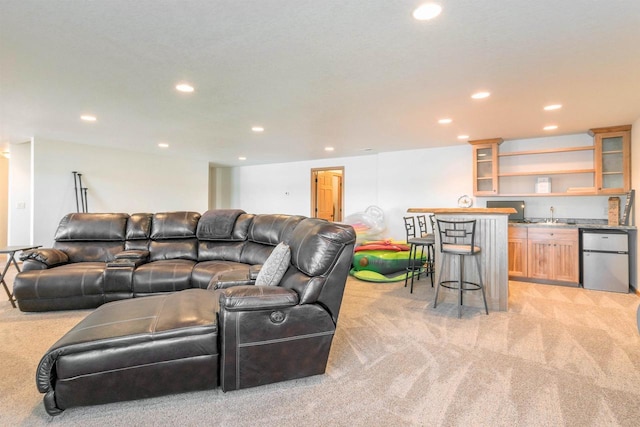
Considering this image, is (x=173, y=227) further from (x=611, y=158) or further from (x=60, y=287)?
(x=611, y=158)

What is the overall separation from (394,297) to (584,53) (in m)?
2.98

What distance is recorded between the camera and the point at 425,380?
6.89ft

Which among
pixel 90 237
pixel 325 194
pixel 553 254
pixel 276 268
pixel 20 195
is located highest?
pixel 325 194

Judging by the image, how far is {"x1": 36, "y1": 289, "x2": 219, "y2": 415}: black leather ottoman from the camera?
1.72 metres

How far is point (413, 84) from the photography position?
122 inches

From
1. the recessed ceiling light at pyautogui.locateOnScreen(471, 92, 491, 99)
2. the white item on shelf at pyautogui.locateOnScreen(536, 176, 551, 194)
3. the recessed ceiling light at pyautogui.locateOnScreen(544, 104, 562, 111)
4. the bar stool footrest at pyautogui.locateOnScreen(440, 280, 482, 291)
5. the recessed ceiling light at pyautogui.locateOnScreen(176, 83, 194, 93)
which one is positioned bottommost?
the bar stool footrest at pyautogui.locateOnScreen(440, 280, 482, 291)

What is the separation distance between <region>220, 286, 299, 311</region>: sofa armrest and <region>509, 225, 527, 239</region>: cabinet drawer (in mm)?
4298

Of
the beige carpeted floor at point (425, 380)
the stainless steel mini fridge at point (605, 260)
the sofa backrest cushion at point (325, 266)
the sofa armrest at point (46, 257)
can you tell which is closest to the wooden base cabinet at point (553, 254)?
the stainless steel mini fridge at point (605, 260)

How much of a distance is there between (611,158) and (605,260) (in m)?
1.53

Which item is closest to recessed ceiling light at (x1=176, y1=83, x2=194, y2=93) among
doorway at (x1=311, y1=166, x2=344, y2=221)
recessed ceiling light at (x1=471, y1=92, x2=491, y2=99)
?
recessed ceiling light at (x1=471, y1=92, x2=491, y2=99)

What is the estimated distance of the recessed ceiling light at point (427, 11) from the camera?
6.26ft

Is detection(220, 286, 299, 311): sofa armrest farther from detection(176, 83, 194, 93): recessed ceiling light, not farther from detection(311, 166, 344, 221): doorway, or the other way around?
detection(311, 166, 344, 221): doorway

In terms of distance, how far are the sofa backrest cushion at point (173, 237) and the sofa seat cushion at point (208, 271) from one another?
505 mm

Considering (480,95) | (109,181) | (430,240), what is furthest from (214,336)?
(109,181)
